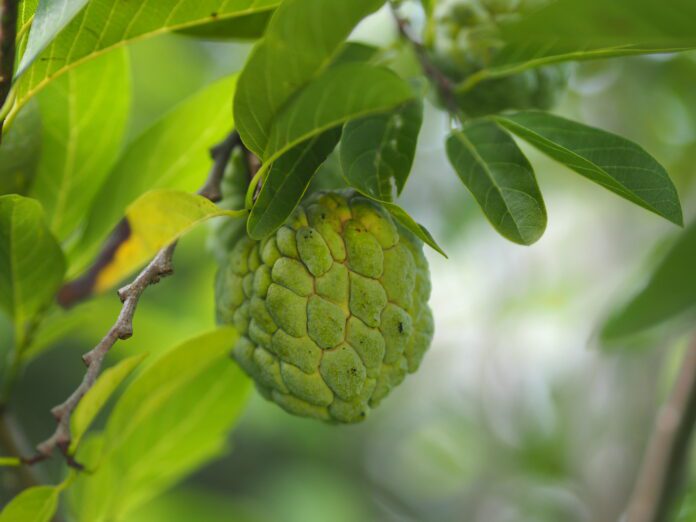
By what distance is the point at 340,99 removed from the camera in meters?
0.83

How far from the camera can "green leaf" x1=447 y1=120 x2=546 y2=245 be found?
979 millimetres

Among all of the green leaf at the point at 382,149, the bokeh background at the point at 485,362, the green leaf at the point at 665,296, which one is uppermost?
the green leaf at the point at 382,149

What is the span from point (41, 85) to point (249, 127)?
1.04 ft

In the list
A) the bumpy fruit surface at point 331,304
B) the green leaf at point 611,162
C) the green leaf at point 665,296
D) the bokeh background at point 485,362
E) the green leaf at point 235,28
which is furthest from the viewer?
the bokeh background at point 485,362

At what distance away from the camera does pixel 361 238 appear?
1.06 metres

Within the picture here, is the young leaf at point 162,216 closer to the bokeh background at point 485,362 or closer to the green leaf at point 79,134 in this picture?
the green leaf at point 79,134

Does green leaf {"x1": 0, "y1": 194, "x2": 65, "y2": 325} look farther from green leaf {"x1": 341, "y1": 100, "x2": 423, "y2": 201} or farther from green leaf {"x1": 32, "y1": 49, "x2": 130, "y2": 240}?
green leaf {"x1": 341, "y1": 100, "x2": 423, "y2": 201}

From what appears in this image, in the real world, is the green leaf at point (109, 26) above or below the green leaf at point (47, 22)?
below

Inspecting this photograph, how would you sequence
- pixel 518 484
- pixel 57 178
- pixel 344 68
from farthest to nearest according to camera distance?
pixel 518 484 → pixel 57 178 → pixel 344 68

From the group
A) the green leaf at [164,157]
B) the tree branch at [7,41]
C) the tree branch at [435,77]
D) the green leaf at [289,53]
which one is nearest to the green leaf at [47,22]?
the tree branch at [7,41]

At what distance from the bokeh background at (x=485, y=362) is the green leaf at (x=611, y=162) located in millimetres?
911

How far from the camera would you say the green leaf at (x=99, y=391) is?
0.99 meters

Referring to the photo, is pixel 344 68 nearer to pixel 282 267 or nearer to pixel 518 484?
pixel 282 267

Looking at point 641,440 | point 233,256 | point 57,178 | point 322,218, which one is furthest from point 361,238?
point 641,440
